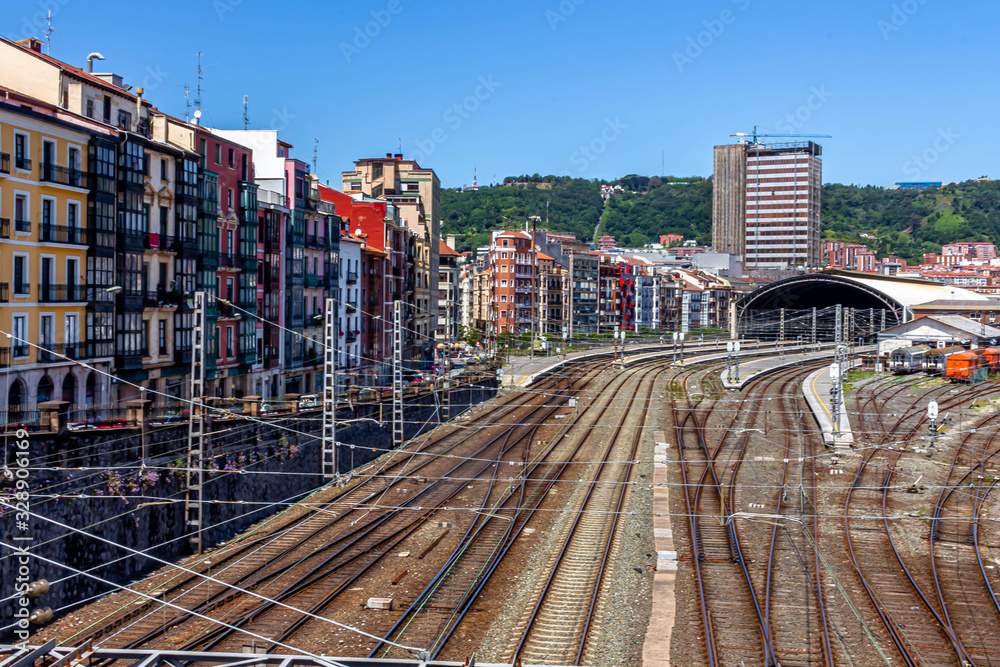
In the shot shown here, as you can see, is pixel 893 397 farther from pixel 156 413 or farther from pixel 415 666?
pixel 415 666

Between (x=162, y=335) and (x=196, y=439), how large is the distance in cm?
1085

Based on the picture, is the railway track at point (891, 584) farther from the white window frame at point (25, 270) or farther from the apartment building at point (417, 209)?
the apartment building at point (417, 209)

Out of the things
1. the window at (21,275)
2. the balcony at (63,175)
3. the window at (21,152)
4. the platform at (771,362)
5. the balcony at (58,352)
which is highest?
the window at (21,152)

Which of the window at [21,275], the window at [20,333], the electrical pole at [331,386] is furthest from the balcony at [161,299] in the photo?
the electrical pole at [331,386]

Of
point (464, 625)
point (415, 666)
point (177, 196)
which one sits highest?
point (177, 196)

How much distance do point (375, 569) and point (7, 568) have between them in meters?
8.97

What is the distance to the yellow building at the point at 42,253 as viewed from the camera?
32188 millimetres

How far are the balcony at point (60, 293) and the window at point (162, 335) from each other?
5413 millimetres

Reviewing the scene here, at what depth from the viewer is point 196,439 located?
3212cm

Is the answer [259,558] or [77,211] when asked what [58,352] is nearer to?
[77,211]

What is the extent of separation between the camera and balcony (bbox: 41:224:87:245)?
34.2m

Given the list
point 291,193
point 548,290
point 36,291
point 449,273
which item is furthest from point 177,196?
point 548,290

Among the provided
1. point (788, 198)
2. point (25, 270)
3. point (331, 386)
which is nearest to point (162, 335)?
point (25, 270)

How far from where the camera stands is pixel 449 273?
343 feet
